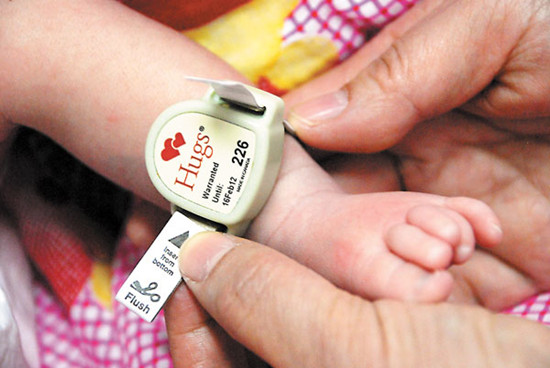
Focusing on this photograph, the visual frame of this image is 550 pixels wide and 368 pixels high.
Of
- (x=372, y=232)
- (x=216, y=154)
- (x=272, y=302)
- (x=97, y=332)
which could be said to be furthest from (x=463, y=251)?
(x=97, y=332)

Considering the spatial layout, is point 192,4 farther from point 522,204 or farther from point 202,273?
point 522,204

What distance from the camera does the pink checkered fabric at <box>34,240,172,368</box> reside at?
39.2 inches

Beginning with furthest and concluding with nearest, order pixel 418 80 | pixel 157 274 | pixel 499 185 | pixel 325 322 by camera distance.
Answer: pixel 499 185, pixel 418 80, pixel 157 274, pixel 325 322

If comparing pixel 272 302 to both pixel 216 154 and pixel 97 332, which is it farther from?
pixel 97 332

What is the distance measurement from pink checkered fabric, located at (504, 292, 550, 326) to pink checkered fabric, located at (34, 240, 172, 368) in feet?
2.16

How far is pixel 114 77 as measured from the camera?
2.79ft

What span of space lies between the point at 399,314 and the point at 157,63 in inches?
22.1

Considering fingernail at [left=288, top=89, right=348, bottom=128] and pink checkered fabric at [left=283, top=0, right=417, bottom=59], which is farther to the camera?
pink checkered fabric at [left=283, top=0, right=417, bottom=59]

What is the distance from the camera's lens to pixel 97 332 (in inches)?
41.4

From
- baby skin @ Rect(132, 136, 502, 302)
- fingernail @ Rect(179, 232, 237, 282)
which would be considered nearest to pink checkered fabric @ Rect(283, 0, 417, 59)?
baby skin @ Rect(132, 136, 502, 302)

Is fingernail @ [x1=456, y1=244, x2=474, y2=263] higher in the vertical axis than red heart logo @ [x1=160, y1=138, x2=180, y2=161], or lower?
lower

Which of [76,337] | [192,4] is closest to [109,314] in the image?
[76,337]

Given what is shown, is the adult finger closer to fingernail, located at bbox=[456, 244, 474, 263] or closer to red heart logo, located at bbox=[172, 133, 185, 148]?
red heart logo, located at bbox=[172, 133, 185, 148]

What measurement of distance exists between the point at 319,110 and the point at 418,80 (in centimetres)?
17
